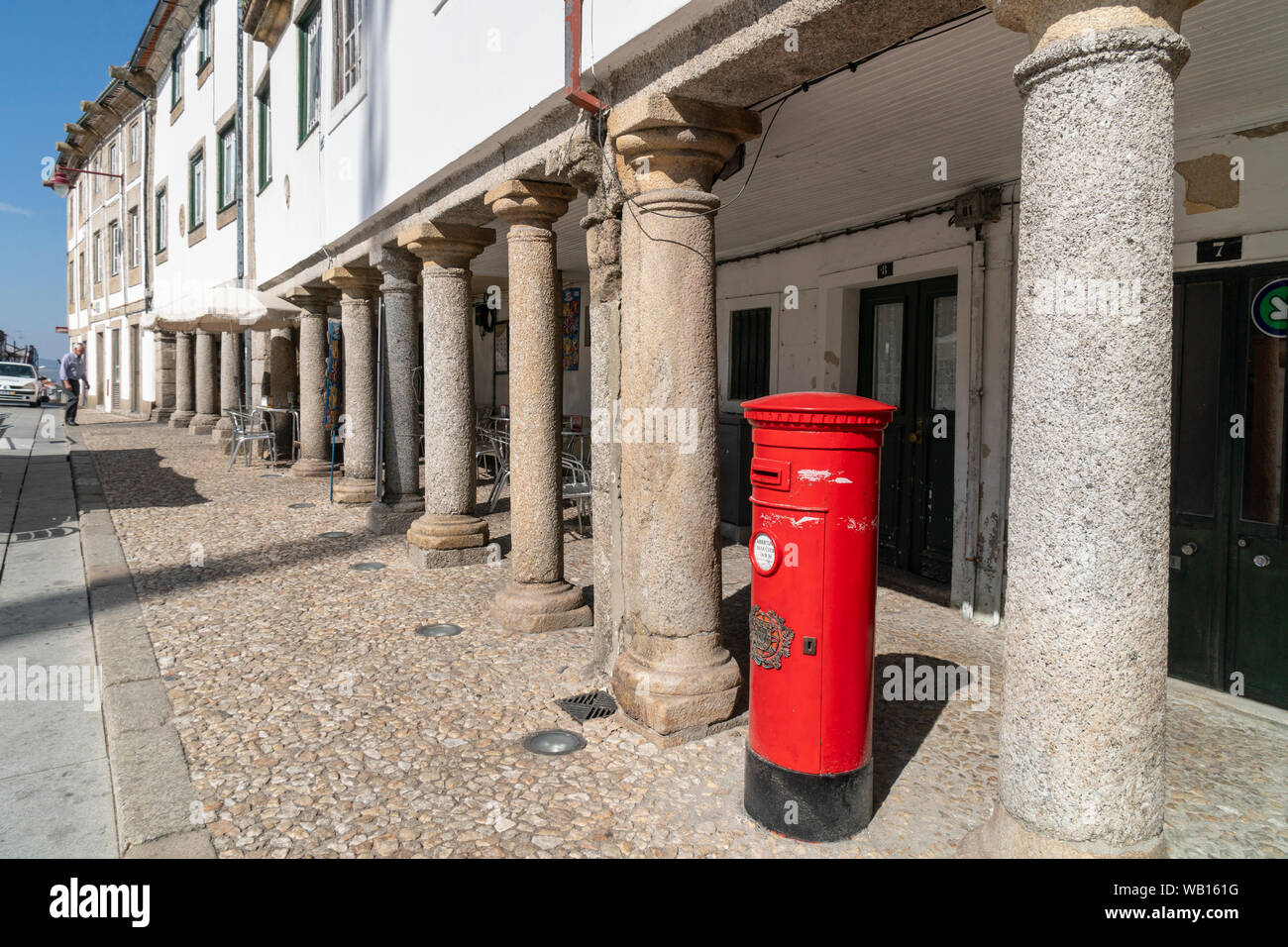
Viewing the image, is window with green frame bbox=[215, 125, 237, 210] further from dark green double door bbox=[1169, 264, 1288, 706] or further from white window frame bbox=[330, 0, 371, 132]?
dark green double door bbox=[1169, 264, 1288, 706]

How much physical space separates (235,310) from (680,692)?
10.7 m

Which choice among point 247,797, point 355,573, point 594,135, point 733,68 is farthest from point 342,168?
point 247,797

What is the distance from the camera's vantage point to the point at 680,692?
393 cm

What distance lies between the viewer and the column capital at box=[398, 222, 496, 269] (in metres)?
6.82

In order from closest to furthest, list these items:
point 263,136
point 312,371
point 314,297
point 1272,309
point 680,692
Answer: point 680,692, point 1272,309, point 314,297, point 312,371, point 263,136

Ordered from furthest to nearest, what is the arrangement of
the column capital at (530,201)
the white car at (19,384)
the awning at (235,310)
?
the white car at (19,384), the awning at (235,310), the column capital at (530,201)

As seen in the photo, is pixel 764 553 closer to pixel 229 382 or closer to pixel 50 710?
pixel 50 710

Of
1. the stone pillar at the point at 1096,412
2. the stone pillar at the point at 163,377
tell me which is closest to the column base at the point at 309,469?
the stone pillar at the point at 1096,412

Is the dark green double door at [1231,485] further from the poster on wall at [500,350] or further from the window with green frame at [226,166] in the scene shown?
the window with green frame at [226,166]

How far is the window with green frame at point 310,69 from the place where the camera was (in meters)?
10.7

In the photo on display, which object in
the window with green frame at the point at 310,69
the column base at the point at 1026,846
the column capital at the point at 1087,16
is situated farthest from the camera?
the window with green frame at the point at 310,69

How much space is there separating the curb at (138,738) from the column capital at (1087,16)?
11.8 feet

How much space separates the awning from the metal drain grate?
32.5ft

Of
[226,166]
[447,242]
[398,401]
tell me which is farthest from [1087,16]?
[226,166]
